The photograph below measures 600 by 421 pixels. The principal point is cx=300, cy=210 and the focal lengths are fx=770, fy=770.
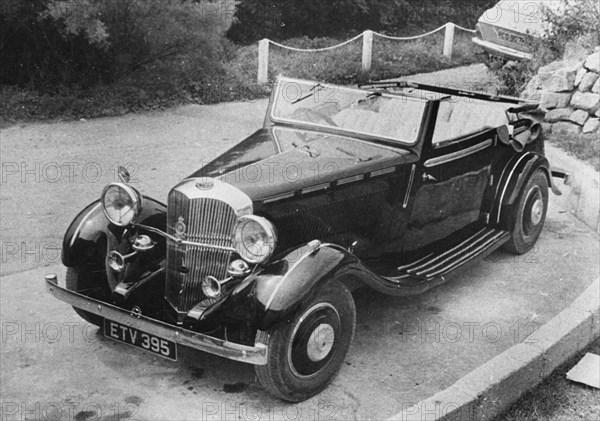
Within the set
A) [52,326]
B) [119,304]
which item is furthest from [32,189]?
[119,304]

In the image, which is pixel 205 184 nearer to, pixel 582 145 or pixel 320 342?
pixel 320 342

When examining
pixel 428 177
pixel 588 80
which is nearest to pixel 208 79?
pixel 588 80

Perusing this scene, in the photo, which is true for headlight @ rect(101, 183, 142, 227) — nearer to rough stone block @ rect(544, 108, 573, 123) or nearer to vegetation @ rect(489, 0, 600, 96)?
rough stone block @ rect(544, 108, 573, 123)

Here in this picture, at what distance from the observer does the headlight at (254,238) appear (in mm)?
4230

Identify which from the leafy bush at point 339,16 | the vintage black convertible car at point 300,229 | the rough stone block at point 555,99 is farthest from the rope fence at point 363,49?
the vintage black convertible car at point 300,229

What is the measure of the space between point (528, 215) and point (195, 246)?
130 inches

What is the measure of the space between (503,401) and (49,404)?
2544mm

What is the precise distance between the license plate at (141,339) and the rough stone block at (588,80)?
23.4 ft

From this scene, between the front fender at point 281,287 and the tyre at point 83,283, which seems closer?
the front fender at point 281,287

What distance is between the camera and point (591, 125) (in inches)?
368

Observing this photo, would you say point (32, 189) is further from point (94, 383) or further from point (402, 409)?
point (402, 409)

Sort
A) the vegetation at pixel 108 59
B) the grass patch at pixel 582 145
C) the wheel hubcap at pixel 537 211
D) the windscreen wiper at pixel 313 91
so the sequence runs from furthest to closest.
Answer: the vegetation at pixel 108 59 → the grass patch at pixel 582 145 → the wheel hubcap at pixel 537 211 → the windscreen wiper at pixel 313 91

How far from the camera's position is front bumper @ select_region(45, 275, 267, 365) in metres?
3.98

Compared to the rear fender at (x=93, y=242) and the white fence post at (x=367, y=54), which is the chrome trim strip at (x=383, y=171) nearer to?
the rear fender at (x=93, y=242)
